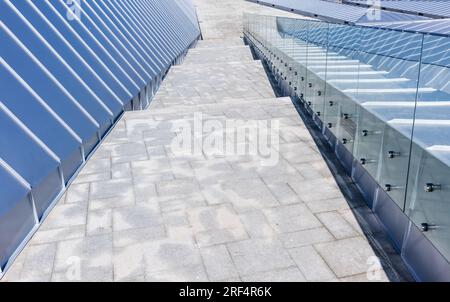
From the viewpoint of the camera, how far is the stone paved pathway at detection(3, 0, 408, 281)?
4.71 metres

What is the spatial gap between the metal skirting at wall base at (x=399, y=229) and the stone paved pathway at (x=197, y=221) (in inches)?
11.5

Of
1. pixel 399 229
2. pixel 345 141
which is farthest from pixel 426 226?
pixel 345 141

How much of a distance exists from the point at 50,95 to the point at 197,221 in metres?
3.22

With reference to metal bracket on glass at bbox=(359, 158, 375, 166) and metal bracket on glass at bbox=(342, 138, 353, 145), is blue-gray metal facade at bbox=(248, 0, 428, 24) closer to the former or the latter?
metal bracket on glass at bbox=(342, 138, 353, 145)

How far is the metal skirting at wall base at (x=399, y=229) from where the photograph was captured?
4.31 metres

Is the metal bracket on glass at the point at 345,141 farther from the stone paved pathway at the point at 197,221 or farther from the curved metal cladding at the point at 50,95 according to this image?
the curved metal cladding at the point at 50,95

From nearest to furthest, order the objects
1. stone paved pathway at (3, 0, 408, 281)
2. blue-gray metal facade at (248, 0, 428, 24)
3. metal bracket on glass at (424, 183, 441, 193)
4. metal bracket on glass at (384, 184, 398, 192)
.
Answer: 1. metal bracket on glass at (424, 183, 441, 193)
2. stone paved pathway at (3, 0, 408, 281)
3. metal bracket on glass at (384, 184, 398, 192)
4. blue-gray metal facade at (248, 0, 428, 24)

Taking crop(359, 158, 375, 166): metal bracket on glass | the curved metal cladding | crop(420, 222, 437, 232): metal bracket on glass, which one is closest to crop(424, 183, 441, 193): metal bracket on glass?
crop(420, 222, 437, 232): metal bracket on glass

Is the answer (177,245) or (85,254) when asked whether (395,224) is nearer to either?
(177,245)

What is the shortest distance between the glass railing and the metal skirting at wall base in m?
0.12

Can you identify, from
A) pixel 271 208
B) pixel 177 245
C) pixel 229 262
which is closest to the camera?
pixel 229 262
